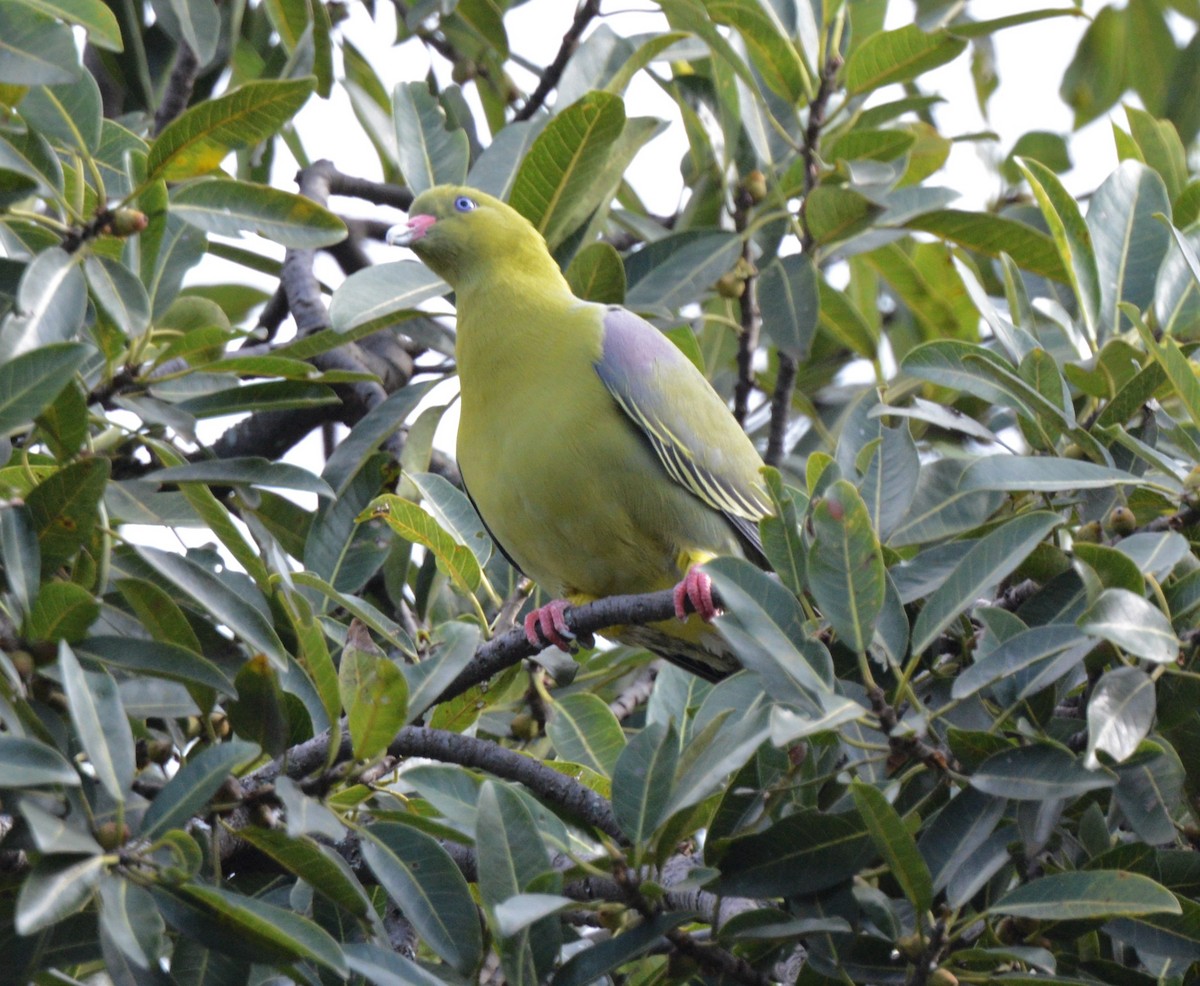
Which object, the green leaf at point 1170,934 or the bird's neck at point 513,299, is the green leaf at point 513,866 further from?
the bird's neck at point 513,299

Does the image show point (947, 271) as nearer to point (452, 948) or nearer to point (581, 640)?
point (581, 640)

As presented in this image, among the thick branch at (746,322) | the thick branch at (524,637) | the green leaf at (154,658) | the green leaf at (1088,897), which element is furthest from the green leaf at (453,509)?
the green leaf at (1088,897)

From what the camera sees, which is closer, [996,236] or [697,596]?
[697,596]

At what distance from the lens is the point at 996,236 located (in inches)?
154

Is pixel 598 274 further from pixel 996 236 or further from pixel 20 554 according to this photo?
pixel 20 554

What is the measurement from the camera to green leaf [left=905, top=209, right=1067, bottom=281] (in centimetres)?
387

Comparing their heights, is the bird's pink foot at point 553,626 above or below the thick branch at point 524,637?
below

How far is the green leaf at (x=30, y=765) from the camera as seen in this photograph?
1853 mm

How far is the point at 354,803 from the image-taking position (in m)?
2.58

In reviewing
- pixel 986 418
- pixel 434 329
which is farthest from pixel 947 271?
pixel 434 329

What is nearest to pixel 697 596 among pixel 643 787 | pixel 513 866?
pixel 643 787

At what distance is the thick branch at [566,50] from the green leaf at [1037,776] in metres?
2.67

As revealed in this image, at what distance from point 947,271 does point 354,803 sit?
9.24 feet

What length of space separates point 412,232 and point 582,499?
1049 millimetres
